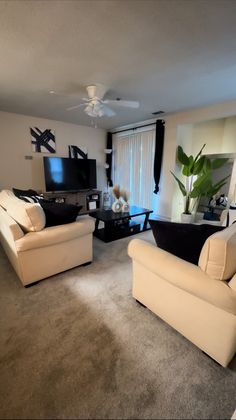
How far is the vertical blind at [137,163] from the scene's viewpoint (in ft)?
15.4

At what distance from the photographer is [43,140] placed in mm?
4527

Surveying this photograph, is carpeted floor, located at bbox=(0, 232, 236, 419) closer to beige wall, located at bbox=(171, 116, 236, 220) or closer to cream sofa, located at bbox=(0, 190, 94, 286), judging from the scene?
cream sofa, located at bbox=(0, 190, 94, 286)

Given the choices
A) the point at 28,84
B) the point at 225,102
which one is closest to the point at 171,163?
the point at 225,102

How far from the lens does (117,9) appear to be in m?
1.39

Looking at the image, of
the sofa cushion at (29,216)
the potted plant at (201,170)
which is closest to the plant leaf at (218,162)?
the potted plant at (201,170)

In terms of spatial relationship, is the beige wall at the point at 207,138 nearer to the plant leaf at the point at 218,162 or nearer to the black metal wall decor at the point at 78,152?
the plant leaf at the point at 218,162

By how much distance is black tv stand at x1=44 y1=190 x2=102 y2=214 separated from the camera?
4562 millimetres

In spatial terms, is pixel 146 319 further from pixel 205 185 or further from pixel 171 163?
pixel 171 163

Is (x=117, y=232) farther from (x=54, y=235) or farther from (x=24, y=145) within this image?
(x=24, y=145)

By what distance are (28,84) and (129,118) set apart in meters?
2.39

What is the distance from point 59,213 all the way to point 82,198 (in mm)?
2859

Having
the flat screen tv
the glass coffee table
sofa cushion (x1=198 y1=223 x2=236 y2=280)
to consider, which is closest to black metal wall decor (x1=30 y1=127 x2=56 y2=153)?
the flat screen tv

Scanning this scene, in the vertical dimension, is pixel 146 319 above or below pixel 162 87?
below

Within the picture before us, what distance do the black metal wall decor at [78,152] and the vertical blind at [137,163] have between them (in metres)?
0.95
